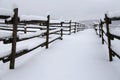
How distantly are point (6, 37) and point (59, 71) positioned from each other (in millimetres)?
1359

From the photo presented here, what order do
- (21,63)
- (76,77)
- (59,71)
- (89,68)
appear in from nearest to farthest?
(76,77), (59,71), (89,68), (21,63)

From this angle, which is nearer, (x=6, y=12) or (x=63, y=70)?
(x=6, y=12)

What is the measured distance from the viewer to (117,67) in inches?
152

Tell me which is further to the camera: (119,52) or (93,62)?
(93,62)

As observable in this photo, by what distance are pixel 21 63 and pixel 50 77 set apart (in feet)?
4.20

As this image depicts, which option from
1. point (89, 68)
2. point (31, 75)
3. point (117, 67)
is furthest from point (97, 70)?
point (31, 75)

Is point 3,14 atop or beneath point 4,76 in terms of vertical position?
atop

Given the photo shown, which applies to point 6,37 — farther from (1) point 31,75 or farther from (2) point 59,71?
(2) point 59,71

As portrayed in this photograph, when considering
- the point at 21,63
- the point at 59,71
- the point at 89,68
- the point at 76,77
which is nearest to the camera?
the point at 76,77

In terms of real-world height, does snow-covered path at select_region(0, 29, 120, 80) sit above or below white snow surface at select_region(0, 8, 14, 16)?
below

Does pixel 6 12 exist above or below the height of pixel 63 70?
above

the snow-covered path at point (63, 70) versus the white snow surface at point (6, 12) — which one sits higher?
the white snow surface at point (6, 12)

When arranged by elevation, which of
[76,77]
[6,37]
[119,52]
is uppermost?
[6,37]

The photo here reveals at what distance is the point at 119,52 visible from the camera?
3.28 meters
